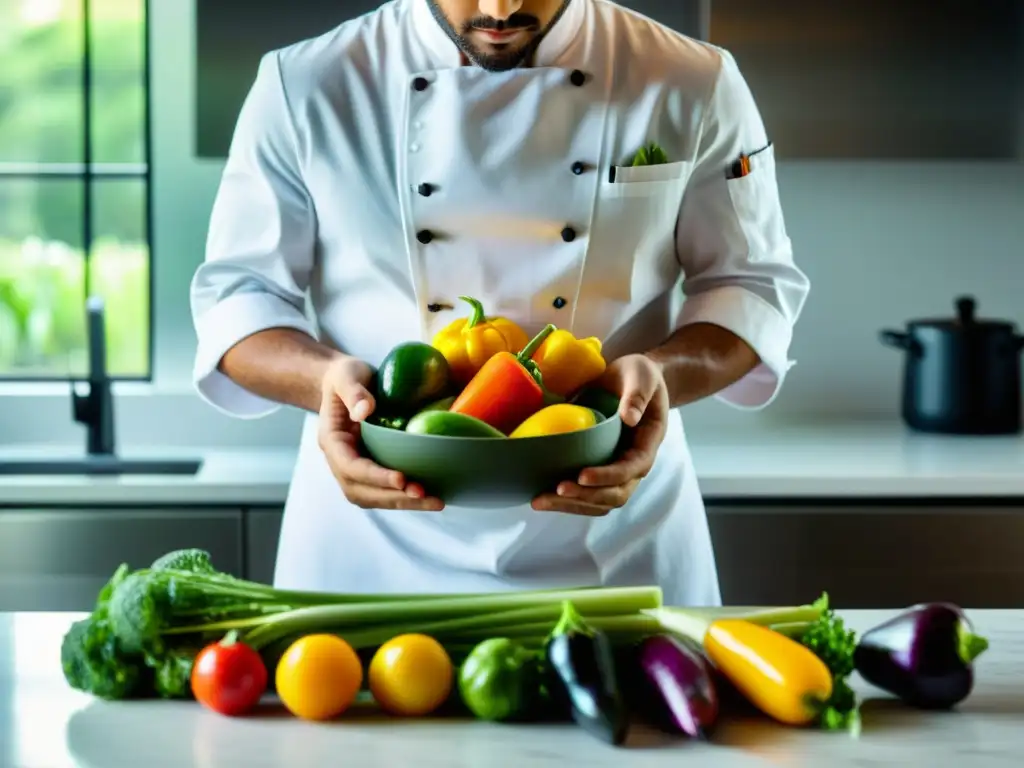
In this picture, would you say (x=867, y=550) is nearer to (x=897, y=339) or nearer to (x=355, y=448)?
(x=897, y=339)

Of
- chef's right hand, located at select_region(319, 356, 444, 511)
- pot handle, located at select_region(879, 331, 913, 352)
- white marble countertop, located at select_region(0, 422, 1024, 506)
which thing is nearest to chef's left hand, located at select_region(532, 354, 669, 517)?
chef's right hand, located at select_region(319, 356, 444, 511)

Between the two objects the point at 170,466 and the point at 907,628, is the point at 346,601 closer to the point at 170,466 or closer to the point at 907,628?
the point at 907,628

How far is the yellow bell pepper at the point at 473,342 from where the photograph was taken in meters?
1.54

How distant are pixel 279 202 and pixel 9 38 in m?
1.57

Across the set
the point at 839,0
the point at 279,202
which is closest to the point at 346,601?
the point at 279,202

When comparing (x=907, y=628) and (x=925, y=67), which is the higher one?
(x=925, y=67)

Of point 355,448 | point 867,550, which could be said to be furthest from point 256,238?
point 867,550

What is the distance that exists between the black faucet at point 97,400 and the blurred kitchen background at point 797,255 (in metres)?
0.12

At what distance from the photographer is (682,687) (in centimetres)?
123

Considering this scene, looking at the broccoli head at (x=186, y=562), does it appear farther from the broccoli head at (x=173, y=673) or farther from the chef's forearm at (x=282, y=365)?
the chef's forearm at (x=282, y=365)

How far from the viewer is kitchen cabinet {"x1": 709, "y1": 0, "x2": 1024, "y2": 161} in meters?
2.79

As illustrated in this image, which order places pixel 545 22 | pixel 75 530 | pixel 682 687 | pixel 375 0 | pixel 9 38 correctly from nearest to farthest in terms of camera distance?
pixel 682 687, pixel 545 22, pixel 75 530, pixel 375 0, pixel 9 38

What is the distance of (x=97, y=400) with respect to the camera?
290 cm

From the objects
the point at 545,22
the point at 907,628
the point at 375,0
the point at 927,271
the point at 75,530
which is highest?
the point at 375,0
